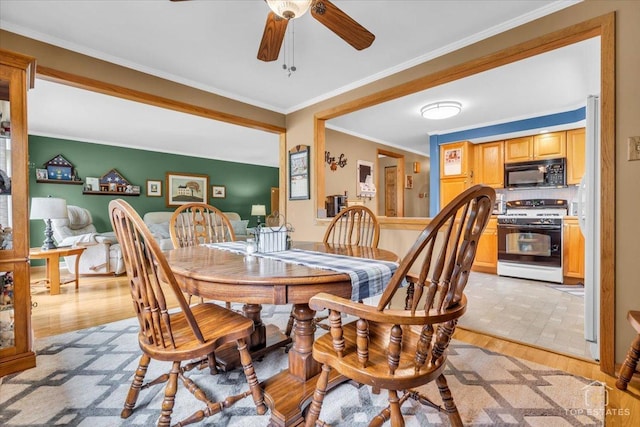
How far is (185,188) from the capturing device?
7.11 metres

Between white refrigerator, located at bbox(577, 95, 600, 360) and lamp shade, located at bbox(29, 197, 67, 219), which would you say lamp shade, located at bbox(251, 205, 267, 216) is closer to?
lamp shade, located at bbox(29, 197, 67, 219)

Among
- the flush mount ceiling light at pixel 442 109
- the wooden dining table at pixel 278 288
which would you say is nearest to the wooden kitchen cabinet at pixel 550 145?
the flush mount ceiling light at pixel 442 109

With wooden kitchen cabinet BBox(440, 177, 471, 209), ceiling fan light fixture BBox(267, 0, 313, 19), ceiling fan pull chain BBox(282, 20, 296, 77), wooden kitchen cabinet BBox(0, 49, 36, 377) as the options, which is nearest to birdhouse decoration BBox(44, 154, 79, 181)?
wooden kitchen cabinet BBox(0, 49, 36, 377)

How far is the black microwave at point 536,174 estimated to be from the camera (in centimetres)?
425

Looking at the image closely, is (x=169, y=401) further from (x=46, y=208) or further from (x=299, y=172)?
(x=46, y=208)

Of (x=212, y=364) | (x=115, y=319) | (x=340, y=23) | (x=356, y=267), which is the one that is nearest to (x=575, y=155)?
(x=340, y=23)

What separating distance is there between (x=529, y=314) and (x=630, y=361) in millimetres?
1321

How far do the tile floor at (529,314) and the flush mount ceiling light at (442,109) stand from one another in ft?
7.16

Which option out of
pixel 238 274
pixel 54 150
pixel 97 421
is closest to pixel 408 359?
pixel 238 274

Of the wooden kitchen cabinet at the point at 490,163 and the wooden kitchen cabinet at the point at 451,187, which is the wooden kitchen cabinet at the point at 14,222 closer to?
the wooden kitchen cabinet at the point at 451,187

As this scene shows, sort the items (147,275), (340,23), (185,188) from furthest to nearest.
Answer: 1. (185,188)
2. (340,23)
3. (147,275)

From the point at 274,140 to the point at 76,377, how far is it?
4814 millimetres

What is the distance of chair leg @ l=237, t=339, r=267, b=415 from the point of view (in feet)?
4.23

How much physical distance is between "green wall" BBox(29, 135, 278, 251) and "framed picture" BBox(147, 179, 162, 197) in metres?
0.08
